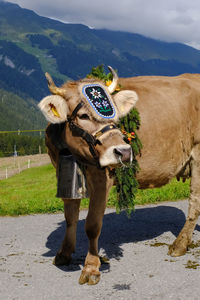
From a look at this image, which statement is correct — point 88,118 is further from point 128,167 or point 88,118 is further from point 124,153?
point 128,167

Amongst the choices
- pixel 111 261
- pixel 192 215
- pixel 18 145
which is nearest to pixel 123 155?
pixel 111 261

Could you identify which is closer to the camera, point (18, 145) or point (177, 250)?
point (177, 250)

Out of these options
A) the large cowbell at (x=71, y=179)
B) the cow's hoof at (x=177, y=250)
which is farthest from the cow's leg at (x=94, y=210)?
the cow's hoof at (x=177, y=250)

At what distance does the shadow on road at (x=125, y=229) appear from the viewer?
22.0 ft

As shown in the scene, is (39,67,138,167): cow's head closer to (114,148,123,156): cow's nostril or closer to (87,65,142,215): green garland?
(114,148,123,156): cow's nostril

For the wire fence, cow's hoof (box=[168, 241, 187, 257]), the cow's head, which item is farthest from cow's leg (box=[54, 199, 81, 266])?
the wire fence

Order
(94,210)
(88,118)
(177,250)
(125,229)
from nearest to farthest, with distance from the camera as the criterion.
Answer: (88,118) < (94,210) < (177,250) < (125,229)

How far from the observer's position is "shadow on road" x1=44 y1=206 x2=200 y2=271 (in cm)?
669

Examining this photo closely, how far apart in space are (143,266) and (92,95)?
112 inches

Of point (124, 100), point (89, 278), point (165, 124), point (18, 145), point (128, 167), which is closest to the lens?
point (124, 100)

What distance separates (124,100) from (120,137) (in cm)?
82

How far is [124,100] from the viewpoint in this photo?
5.11m

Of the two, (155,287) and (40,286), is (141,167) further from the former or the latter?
(40,286)

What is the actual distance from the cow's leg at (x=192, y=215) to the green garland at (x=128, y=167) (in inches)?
46.1
